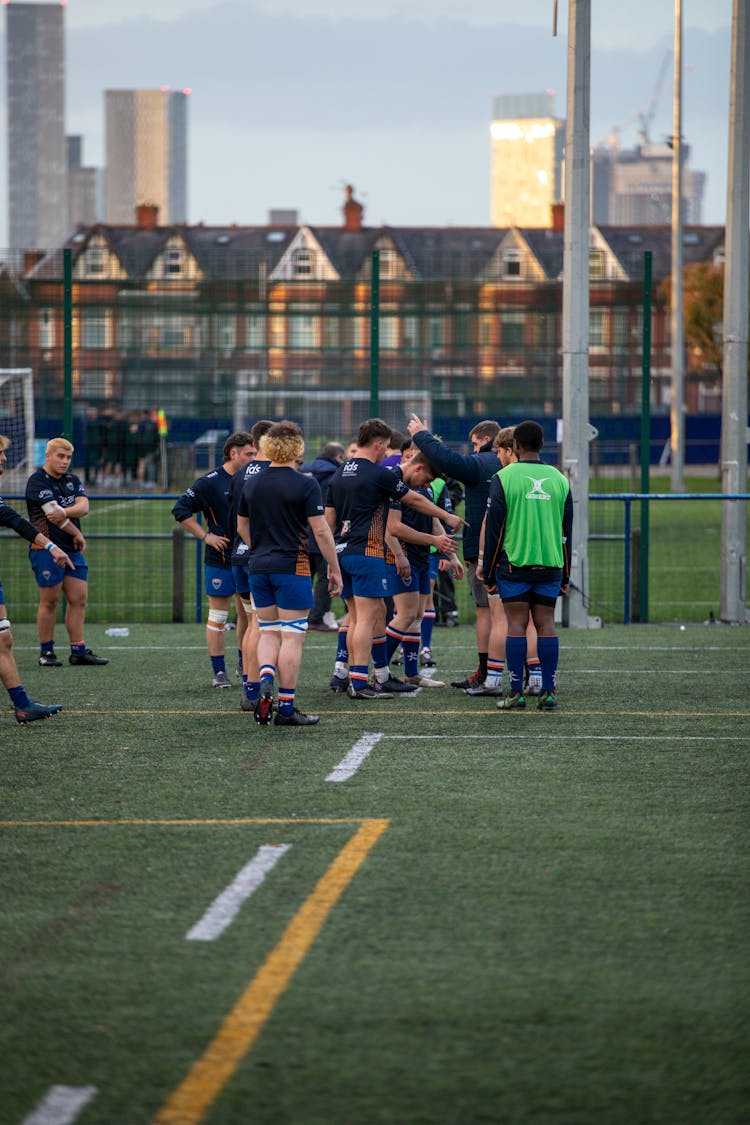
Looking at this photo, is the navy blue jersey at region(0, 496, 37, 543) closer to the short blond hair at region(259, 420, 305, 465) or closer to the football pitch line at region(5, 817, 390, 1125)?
the short blond hair at region(259, 420, 305, 465)

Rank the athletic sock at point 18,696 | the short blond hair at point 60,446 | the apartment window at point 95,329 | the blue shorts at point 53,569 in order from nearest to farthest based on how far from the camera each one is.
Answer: the athletic sock at point 18,696
the short blond hair at point 60,446
the blue shorts at point 53,569
the apartment window at point 95,329

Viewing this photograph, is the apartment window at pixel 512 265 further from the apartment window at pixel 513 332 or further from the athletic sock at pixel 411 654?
the athletic sock at pixel 411 654

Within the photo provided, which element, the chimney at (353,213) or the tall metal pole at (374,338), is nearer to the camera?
the tall metal pole at (374,338)

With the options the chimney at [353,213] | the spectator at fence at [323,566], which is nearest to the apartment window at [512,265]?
the spectator at fence at [323,566]

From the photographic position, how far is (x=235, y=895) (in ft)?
19.6

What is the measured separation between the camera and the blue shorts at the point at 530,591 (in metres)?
10.3

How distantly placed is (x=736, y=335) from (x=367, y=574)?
7.89 m

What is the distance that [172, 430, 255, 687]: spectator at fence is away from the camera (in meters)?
11.5

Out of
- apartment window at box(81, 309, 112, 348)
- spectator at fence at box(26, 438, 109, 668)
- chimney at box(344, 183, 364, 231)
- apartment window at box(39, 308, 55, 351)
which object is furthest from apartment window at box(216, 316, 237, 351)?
chimney at box(344, 183, 364, 231)

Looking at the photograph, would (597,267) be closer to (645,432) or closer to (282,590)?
(645,432)

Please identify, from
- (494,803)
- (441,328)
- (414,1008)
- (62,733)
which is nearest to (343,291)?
(441,328)

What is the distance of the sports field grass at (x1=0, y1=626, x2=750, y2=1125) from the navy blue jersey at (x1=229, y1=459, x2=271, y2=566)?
1.40m

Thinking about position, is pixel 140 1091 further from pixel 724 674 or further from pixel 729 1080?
pixel 724 674

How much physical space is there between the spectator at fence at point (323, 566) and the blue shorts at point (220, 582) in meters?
3.64
